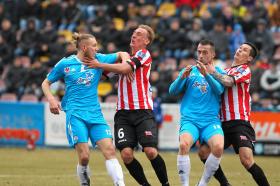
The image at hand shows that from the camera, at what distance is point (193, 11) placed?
28859 millimetres

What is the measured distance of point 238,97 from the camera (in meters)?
12.8

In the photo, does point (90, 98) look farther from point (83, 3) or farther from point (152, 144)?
point (83, 3)

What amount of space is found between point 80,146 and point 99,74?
1.20 meters

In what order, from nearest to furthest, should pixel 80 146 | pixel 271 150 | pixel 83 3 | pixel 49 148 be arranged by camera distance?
pixel 80 146, pixel 271 150, pixel 49 148, pixel 83 3

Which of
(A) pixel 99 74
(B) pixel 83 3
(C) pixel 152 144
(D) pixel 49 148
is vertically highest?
(B) pixel 83 3

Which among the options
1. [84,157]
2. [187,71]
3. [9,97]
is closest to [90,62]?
[84,157]

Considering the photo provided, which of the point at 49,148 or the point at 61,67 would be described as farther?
the point at 49,148

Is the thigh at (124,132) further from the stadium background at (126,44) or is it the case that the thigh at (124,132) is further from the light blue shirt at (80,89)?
the stadium background at (126,44)

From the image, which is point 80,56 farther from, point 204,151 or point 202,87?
point 204,151

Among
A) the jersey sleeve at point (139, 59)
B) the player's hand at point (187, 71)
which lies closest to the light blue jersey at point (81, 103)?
the jersey sleeve at point (139, 59)

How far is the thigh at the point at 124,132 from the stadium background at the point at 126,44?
30.3 ft

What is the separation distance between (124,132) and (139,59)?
116 centimetres

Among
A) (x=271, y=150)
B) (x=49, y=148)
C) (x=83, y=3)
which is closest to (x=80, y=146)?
(x=271, y=150)

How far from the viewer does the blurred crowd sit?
83.5 ft
